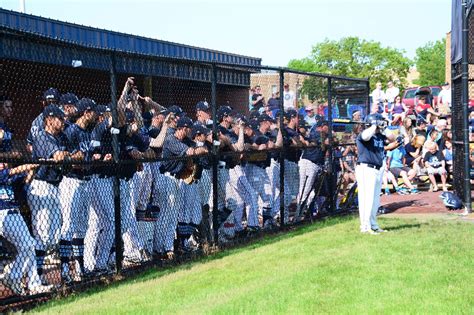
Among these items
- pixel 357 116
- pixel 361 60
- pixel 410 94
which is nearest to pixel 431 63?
pixel 361 60

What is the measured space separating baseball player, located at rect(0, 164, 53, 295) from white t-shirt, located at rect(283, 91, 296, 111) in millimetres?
5738

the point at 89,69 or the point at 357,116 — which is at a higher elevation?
the point at 89,69

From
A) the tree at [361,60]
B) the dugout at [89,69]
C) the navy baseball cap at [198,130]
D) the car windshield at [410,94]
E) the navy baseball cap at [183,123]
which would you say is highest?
the tree at [361,60]

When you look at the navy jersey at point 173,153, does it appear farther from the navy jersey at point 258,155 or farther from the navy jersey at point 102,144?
the navy jersey at point 258,155

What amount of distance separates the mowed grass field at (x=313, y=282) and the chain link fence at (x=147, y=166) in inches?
21.6

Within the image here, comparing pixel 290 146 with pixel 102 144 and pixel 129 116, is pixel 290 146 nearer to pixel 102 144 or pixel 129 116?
pixel 129 116

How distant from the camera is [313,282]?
6.75m

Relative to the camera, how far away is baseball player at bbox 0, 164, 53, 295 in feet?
21.0

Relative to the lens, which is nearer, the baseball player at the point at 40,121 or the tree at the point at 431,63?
the baseball player at the point at 40,121

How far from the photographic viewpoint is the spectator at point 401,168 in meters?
16.1

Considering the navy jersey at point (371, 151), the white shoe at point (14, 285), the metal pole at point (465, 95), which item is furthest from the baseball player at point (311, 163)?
the white shoe at point (14, 285)

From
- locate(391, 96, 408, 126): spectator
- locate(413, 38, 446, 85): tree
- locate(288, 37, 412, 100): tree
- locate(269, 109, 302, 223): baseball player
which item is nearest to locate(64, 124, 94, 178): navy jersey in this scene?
locate(269, 109, 302, 223): baseball player

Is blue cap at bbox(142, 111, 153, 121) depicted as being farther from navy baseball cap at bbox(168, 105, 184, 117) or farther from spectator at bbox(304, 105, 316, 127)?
spectator at bbox(304, 105, 316, 127)

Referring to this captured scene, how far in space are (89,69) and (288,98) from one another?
Answer: 4048mm
